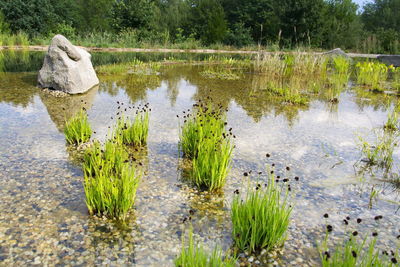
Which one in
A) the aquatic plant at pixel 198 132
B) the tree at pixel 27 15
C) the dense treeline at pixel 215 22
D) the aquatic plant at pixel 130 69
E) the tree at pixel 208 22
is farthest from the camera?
the tree at pixel 208 22

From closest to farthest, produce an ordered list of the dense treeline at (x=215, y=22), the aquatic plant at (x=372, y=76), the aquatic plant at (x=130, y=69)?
the aquatic plant at (x=372, y=76) → the aquatic plant at (x=130, y=69) → the dense treeline at (x=215, y=22)

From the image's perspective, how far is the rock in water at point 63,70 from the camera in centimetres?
989

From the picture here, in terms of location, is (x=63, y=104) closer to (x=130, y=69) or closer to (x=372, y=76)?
(x=130, y=69)

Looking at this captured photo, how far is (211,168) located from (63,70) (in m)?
7.29

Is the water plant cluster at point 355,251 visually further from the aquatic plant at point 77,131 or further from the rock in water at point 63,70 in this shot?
the rock in water at point 63,70

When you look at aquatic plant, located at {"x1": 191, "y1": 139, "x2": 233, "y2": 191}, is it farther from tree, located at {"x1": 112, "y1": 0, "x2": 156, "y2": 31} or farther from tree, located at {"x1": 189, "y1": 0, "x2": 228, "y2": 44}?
tree, located at {"x1": 189, "y1": 0, "x2": 228, "y2": 44}

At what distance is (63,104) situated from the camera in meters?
8.72

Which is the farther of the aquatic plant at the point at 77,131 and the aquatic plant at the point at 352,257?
the aquatic plant at the point at 77,131

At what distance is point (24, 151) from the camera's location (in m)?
5.49

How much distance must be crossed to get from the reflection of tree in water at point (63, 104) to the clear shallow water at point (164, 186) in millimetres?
27

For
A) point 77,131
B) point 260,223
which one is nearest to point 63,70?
point 77,131

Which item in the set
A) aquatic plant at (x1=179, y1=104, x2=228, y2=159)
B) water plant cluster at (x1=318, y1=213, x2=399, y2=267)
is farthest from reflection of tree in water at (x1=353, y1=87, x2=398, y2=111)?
water plant cluster at (x1=318, y1=213, x2=399, y2=267)

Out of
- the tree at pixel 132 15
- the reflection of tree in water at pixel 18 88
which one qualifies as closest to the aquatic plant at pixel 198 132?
the reflection of tree in water at pixel 18 88

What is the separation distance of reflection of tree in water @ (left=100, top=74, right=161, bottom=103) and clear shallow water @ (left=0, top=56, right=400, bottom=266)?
105 cm
